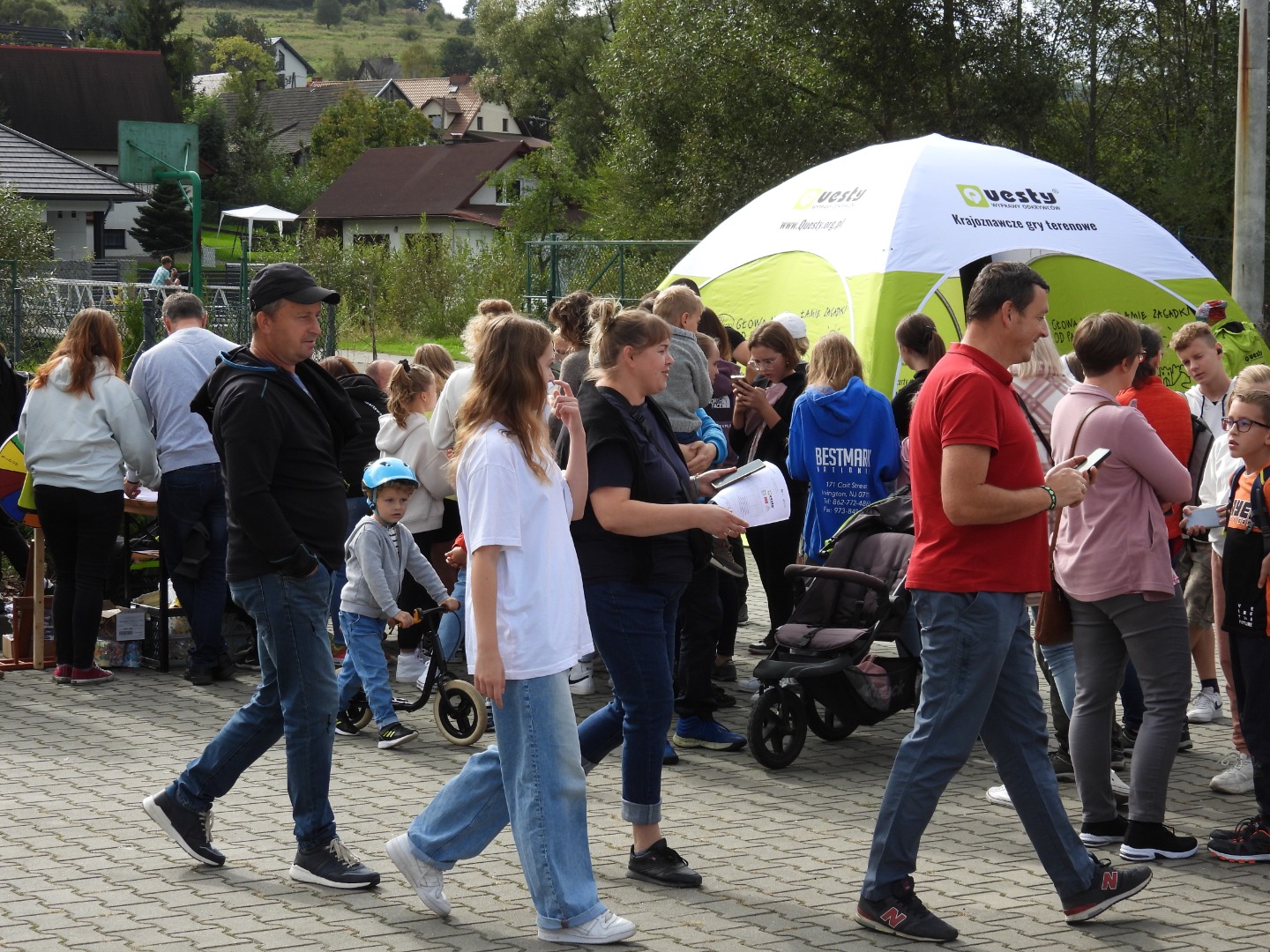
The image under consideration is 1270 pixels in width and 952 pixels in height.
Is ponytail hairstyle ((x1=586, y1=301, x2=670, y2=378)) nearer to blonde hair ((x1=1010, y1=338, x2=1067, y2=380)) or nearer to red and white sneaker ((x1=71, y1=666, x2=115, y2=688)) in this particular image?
blonde hair ((x1=1010, y1=338, x2=1067, y2=380))

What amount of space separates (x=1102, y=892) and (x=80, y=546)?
564cm

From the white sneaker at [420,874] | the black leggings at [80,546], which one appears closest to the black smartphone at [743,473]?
the white sneaker at [420,874]

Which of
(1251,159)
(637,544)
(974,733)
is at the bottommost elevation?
(974,733)

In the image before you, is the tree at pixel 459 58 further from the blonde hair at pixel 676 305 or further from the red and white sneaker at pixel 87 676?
the blonde hair at pixel 676 305

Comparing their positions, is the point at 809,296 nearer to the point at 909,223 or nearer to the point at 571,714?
the point at 909,223

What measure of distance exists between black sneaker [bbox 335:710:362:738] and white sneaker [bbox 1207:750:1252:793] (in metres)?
3.82

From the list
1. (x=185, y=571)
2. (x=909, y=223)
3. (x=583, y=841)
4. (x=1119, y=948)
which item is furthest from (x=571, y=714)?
(x=909, y=223)

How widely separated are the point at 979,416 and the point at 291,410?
211 centimetres

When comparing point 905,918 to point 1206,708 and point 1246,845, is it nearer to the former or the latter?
point 1246,845

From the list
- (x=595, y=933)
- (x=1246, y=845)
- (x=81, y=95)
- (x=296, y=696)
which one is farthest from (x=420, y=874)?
(x=81, y=95)

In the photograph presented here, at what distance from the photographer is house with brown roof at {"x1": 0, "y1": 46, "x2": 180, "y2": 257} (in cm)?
7606

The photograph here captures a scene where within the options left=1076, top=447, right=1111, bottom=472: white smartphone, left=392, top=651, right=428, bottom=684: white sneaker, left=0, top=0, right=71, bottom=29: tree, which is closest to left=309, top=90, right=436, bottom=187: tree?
left=0, top=0, right=71, bottom=29: tree

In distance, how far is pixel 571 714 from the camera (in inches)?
171

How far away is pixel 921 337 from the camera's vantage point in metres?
7.32
